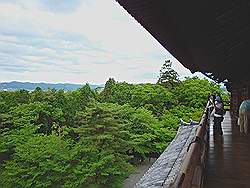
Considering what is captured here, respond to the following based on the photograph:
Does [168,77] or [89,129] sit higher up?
[168,77]

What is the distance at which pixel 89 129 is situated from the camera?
15477mm

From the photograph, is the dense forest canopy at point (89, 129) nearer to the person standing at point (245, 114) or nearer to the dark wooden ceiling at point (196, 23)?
the person standing at point (245, 114)

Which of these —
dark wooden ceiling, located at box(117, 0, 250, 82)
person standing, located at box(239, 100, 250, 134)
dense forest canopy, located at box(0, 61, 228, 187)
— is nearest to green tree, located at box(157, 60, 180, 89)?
dense forest canopy, located at box(0, 61, 228, 187)

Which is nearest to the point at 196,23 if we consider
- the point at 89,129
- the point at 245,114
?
the point at 245,114

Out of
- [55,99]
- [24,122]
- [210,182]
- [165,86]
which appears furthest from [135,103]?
[210,182]

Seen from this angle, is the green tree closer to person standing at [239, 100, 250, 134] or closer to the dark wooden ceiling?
person standing at [239, 100, 250, 134]

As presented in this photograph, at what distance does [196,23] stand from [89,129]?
13.2m

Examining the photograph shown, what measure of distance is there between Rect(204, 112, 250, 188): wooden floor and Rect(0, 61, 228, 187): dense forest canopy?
321 inches

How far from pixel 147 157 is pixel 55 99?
22.6ft

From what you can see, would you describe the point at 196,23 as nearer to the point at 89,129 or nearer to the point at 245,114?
the point at 245,114

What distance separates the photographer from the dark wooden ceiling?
2.18 m

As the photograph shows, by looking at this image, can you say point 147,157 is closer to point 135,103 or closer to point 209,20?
point 135,103

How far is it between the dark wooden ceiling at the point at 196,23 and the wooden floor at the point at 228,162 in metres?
1.36

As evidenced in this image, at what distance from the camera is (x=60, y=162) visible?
13.8 m
